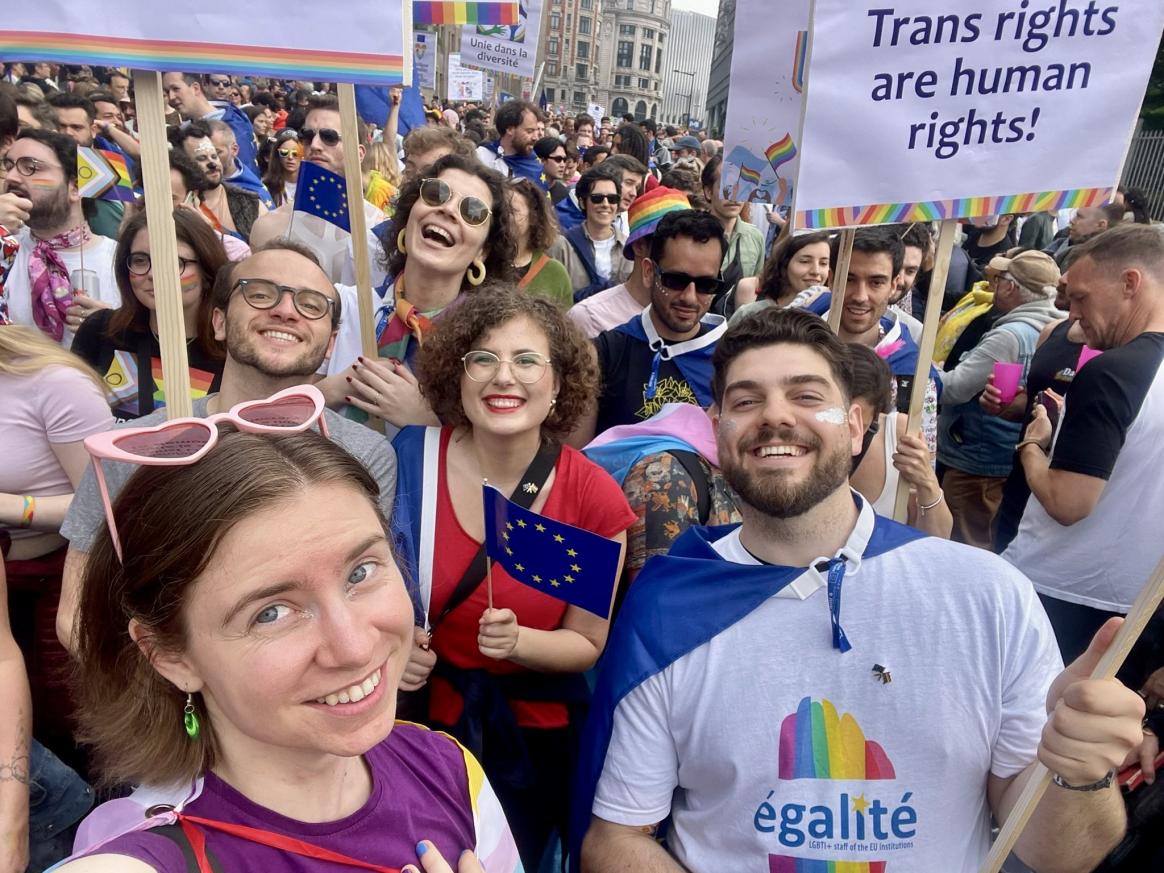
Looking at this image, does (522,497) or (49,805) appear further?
(522,497)

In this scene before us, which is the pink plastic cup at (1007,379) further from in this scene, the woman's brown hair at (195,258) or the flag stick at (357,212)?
the woman's brown hair at (195,258)

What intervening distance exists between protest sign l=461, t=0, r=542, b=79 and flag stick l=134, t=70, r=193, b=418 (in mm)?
7276

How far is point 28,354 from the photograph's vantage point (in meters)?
2.34

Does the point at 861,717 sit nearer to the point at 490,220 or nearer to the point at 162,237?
the point at 162,237

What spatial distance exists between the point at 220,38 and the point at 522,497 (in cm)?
132

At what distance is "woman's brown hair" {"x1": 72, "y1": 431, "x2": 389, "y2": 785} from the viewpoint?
47.7 inches

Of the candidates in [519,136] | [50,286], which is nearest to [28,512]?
[50,286]

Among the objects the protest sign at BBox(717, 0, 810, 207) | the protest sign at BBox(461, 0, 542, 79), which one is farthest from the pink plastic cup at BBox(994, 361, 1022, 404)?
the protest sign at BBox(461, 0, 542, 79)

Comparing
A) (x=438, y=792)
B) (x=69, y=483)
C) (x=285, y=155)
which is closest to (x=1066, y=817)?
(x=438, y=792)

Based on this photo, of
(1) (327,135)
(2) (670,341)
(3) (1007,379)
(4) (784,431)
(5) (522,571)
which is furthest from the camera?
(1) (327,135)

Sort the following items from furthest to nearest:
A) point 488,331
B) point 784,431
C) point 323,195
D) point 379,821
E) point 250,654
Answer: point 323,195 → point 488,331 → point 784,431 → point 379,821 → point 250,654

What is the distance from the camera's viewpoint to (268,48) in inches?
74.7

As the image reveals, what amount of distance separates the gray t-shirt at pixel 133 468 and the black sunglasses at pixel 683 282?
157 centimetres

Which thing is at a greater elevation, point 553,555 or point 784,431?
point 784,431
